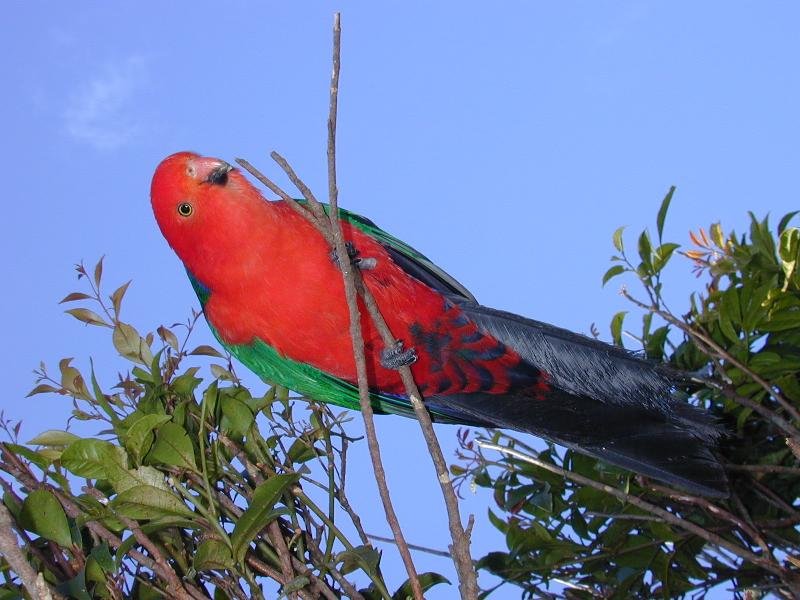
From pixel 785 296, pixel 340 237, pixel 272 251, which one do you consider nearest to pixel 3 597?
pixel 340 237

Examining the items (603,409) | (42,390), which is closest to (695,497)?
(603,409)

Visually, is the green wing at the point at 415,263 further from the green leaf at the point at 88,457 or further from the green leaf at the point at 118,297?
the green leaf at the point at 88,457

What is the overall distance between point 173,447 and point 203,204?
0.84 meters

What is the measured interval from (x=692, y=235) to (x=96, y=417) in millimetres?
2101

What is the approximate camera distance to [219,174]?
2.24m

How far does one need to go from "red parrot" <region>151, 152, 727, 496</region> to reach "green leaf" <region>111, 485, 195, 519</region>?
0.72 metres

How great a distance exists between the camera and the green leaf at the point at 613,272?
8.72ft

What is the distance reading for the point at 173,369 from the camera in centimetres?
196

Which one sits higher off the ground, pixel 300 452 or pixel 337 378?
pixel 337 378

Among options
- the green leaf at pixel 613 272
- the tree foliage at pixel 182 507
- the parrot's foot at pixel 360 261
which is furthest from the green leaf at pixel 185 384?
the green leaf at pixel 613 272

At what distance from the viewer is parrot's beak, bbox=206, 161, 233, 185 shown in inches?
87.8

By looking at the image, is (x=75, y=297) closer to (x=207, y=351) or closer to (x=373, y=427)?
(x=207, y=351)

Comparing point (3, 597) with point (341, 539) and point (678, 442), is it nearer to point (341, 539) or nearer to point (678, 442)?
point (341, 539)

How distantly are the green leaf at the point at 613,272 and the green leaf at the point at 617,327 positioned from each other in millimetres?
149
